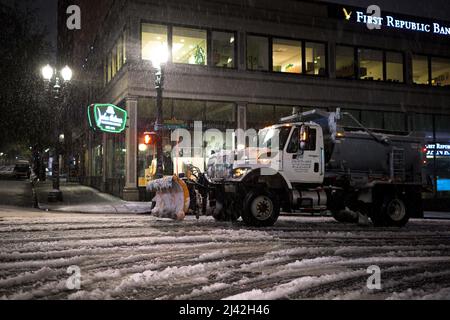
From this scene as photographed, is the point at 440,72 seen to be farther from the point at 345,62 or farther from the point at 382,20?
the point at 345,62

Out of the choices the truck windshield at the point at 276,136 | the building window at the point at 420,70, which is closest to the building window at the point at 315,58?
the building window at the point at 420,70

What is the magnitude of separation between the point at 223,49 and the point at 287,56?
12.4 feet

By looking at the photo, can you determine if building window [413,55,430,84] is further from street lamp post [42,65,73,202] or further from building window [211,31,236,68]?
street lamp post [42,65,73,202]

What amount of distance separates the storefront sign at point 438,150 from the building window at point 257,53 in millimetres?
11937

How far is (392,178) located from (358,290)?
8.62 m

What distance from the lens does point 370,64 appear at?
2647 centimetres

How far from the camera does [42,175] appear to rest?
147ft

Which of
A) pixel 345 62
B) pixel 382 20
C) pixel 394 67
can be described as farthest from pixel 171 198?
pixel 382 20

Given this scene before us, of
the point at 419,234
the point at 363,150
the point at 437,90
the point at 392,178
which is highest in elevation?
the point at 437,90

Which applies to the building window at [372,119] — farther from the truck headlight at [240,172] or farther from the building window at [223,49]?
the truck headlight at [240,172]

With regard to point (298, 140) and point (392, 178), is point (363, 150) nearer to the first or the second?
point (392, 178)

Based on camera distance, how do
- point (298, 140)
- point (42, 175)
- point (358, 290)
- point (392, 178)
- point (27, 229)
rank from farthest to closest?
point (42, 175)
point (392, 178)
point (298, 140)
point (27, 229)
point (358, 290)

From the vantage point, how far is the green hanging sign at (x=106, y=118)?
1905 centimetres
